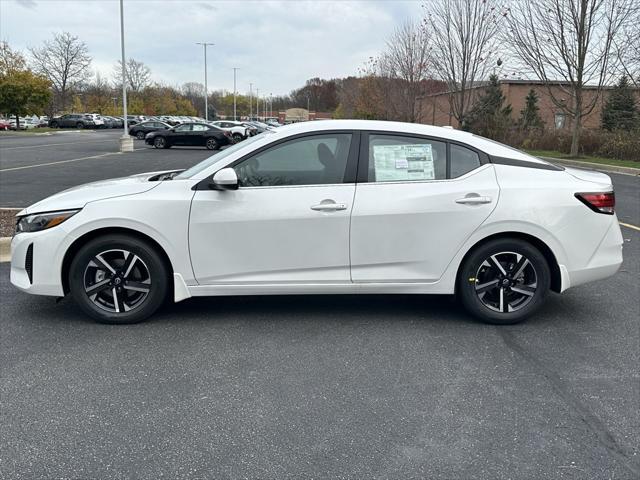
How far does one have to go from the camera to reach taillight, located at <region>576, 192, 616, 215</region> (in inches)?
183

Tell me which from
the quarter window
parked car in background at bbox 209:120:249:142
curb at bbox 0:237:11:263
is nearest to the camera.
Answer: the quarter window

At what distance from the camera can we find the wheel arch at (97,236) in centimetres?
448

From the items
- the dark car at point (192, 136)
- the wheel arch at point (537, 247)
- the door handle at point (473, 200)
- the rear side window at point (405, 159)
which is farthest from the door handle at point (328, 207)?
the dark car at point (192, 136)

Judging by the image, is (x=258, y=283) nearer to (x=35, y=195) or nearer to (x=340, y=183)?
(x=340, y=183)

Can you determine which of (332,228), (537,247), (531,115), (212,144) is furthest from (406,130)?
(531,115)

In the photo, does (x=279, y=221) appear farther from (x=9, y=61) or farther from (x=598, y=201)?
(x=9, y=61)

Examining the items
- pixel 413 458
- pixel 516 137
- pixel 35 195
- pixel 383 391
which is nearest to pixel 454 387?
pixel 383 391

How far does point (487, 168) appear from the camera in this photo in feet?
15.3

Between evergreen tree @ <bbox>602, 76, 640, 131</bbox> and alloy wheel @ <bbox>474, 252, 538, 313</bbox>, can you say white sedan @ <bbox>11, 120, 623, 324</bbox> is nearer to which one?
alloy wheel @ <bbox>474, 252, 538, 313</bbox>

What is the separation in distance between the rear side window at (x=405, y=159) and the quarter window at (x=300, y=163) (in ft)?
0.77

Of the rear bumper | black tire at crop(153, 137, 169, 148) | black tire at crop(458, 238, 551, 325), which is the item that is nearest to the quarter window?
black tire at crop(458, 238, 551, 325)

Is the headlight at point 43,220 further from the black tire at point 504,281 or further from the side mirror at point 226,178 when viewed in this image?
the black tire at point 504,281

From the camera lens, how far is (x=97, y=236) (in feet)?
14.8

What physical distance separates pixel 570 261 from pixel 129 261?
3461mm
